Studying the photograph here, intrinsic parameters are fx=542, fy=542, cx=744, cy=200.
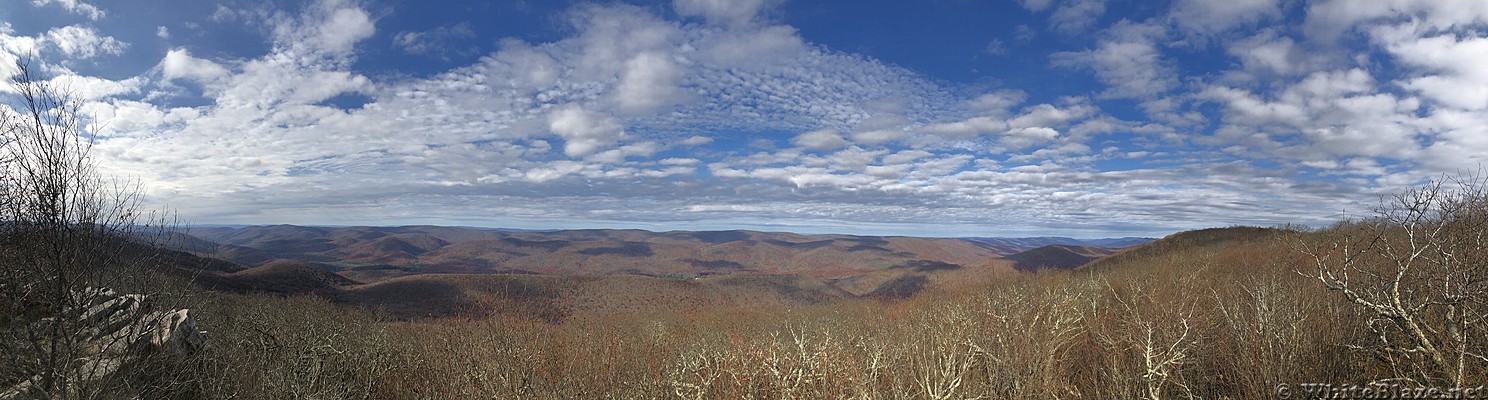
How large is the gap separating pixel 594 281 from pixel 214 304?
331ft

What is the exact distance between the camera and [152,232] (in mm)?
17891

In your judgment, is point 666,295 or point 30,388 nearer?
point 30,388

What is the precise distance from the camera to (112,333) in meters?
12.2

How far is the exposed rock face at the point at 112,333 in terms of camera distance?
10078 millimetres

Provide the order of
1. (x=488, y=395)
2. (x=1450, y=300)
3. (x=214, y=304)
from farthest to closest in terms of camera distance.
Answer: (x=214, y=304)
(x=488, y=395)
(x=1450, y=300)

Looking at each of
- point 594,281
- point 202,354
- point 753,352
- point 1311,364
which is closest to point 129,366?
point 202,354

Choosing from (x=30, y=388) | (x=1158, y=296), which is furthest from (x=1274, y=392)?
(x=30, y=388)

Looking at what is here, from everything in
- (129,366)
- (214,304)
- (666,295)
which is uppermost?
(129,366)

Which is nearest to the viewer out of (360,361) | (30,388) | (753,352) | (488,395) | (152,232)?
(30,388)

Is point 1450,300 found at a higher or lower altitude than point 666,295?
higher

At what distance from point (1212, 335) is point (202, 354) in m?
27.5

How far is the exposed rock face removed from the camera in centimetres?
1008

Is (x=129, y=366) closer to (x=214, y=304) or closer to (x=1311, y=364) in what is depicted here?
(x=1311, y=364)

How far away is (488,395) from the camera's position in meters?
11.6
